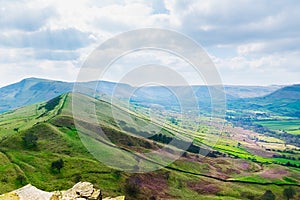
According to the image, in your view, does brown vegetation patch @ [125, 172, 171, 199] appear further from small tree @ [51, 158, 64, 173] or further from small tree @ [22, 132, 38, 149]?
small tree @ [22, 132, 38, 149]

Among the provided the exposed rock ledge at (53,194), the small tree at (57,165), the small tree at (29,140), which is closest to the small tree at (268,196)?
the small tree at (57,165)

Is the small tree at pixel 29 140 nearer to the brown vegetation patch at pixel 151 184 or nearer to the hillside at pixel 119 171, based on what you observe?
the hillside at pixel 119 171

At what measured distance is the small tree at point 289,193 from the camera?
128825 mm

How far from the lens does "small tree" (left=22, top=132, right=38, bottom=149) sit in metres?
148

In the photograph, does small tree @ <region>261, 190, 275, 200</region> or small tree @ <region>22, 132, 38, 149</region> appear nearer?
small tree @ <region>261, 190, 275, 200</region>

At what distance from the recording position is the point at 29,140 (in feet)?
502

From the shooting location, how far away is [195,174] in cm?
14625

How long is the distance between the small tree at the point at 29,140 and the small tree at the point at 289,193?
113492mm

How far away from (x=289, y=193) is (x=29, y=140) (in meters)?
121

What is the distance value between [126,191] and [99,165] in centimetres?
2308

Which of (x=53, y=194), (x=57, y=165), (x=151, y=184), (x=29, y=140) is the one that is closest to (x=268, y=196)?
(x=151, y=184)

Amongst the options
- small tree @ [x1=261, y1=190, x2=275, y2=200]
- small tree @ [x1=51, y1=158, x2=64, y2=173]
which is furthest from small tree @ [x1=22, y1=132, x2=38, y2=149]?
small tree @ [x1=261, y1=190, x2=275, y2=200]

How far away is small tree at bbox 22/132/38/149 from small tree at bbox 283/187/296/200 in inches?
4468

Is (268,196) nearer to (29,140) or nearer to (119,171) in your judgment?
(119,171)
